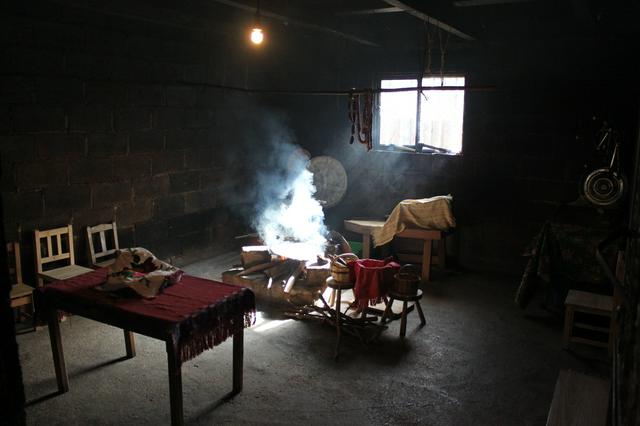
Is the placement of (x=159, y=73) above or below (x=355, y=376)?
above

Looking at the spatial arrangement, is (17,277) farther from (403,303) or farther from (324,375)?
(403,303)

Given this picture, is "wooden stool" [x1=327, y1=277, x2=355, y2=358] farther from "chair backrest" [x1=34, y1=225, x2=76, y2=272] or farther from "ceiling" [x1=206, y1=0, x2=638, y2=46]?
"chair backrest" [x1=34, y1=225, x2=76, y2=272]

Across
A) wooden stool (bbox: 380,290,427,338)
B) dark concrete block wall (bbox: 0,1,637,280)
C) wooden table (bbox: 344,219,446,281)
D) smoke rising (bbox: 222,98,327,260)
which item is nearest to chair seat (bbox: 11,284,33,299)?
dark concrete block wall (bbox: 0,1,637,280)

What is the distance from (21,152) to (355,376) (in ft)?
13.9

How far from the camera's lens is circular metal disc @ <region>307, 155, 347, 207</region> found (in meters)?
9.66

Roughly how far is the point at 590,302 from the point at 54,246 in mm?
5936

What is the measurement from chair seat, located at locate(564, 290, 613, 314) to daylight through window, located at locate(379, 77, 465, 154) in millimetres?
3526

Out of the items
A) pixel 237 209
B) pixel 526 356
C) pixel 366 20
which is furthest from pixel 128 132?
pixel 526 356

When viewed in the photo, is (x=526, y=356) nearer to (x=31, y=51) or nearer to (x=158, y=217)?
(x=158, y=217)

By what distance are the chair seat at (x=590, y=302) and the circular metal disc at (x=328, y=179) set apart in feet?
15.5

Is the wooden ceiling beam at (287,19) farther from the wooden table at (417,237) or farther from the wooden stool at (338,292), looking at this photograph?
the wooden stool at (338,292)

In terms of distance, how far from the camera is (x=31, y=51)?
582cm

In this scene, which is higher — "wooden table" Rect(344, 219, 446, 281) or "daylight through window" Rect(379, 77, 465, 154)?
"daylight through window" Rect(379, 77, 465, 154)

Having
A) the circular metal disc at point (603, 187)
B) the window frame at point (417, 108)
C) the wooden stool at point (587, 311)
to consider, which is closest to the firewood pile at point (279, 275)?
the wooden stool at point (587, 311)
